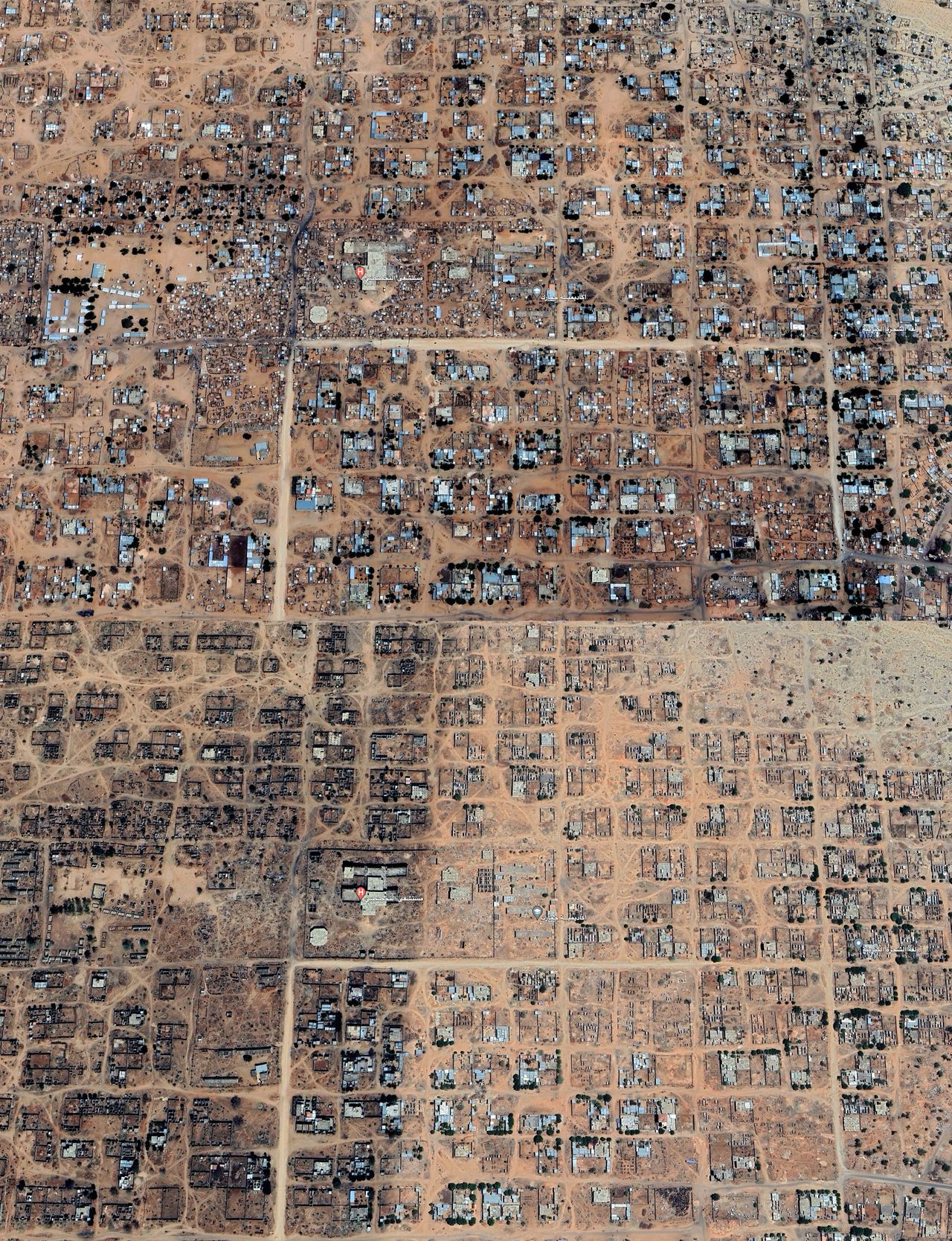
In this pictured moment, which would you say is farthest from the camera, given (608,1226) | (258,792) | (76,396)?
(76,396)

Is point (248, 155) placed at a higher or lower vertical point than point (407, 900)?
higher

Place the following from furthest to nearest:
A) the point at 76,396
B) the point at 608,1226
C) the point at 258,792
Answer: the point at 76,396, the point at 258,792, the point at 608,1226

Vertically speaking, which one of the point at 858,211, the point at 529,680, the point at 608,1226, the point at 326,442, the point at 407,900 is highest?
the point at 858,211

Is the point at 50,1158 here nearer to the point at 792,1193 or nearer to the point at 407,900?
the point at 407,900

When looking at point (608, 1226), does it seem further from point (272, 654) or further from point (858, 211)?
point (858, 211)

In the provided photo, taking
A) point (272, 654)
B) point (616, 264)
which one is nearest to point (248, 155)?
point (616, 264)

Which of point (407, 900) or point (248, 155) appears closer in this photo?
point (407, 900)
